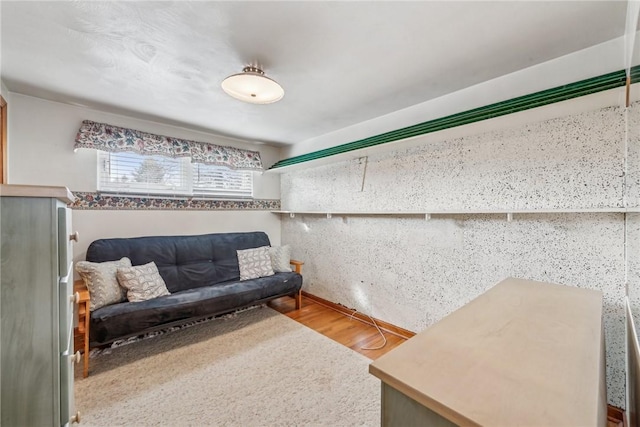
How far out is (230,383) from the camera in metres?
1.98

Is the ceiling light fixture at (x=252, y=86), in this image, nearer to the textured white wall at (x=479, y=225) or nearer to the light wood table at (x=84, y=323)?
the textured white wall at (x=479, y=225)

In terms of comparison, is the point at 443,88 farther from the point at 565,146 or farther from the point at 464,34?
the point at 565,146

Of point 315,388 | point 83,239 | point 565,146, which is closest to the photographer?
point 565,146

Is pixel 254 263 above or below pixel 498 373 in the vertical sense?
below

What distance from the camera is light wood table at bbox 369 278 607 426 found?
59cm

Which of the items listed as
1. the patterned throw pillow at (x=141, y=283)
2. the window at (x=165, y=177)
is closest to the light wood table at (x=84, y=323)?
the patterned throw pillow at (x=141, y=283)

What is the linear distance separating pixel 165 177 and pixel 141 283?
135 centimetres

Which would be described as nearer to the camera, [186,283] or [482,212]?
[482,212]

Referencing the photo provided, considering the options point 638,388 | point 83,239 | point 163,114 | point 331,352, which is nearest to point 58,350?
point 331,352

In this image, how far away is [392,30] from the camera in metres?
1.53

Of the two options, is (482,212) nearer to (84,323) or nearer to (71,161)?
(84,323)

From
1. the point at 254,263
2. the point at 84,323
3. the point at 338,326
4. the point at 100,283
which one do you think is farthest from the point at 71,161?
the point at 338,326

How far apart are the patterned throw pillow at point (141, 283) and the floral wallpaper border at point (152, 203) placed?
0.76 metres

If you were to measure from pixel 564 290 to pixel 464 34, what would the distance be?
1.62 meters
